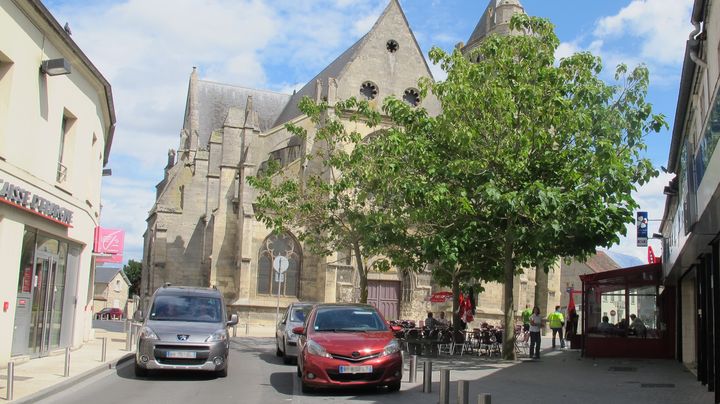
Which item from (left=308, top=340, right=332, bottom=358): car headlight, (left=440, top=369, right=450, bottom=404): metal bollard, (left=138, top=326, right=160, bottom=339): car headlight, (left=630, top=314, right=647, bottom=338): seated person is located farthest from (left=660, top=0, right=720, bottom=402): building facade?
(left=138, top=326, right=160, bottom=339): car headlight

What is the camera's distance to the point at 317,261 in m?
35.2

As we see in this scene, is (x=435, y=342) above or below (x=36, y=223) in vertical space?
below

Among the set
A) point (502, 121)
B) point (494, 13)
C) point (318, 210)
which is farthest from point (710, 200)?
point (494, 13)

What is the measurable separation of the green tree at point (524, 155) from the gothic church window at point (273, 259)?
17.8 meters

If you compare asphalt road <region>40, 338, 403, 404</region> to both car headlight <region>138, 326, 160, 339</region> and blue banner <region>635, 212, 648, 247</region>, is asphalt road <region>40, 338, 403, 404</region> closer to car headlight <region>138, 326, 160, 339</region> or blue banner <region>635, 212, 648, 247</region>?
car headlight <region>138, 326, 160, 339</region>

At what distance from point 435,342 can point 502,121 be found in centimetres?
596

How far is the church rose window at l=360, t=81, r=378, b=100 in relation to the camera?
37500 millimetres

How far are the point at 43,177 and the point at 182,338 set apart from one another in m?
4.86

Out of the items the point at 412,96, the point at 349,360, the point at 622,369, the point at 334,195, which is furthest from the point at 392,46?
the point at 349,360

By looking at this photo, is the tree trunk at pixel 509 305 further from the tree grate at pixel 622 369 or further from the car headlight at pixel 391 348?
the car headlight at pixel 391 348

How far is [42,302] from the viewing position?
15.2m

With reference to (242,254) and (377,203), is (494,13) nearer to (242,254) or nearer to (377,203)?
(242,254)

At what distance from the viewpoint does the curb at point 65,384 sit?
952cm

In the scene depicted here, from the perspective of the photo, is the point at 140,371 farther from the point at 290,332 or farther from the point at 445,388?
the point at 445,388
